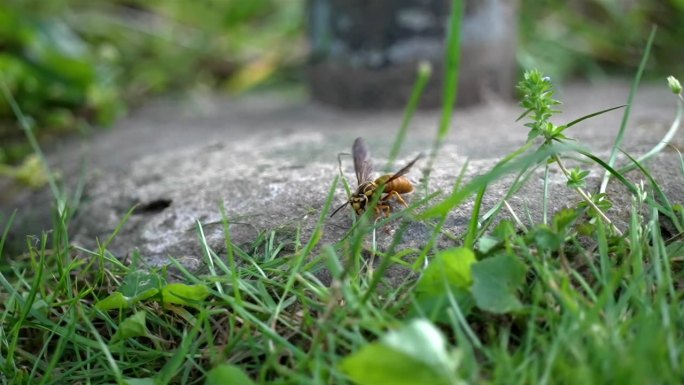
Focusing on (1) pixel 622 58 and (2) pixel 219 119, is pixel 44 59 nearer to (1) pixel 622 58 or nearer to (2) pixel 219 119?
(2) pixel 219 119

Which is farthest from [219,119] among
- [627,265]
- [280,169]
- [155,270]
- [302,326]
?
[627,265]

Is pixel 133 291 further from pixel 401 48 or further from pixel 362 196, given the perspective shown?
pixel 401 48

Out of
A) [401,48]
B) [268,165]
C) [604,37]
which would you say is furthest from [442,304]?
[604,37]

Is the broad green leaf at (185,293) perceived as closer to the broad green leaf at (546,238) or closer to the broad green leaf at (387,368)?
the broad green leaf at (387,368)

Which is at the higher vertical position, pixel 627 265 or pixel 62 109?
pixel 627 265

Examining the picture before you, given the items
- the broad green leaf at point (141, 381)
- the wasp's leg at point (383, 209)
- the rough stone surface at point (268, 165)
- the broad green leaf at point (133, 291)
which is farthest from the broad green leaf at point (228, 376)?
the wasp's leg at point (383, 209)

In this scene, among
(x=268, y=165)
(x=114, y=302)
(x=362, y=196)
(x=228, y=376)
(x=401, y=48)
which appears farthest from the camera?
(x=401, y=48)

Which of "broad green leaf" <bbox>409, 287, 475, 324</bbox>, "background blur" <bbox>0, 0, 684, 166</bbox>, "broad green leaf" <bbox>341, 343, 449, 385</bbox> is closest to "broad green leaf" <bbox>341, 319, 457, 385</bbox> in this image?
"broad green leaf" <bbox>341, 343, 449, 385</bbox>
